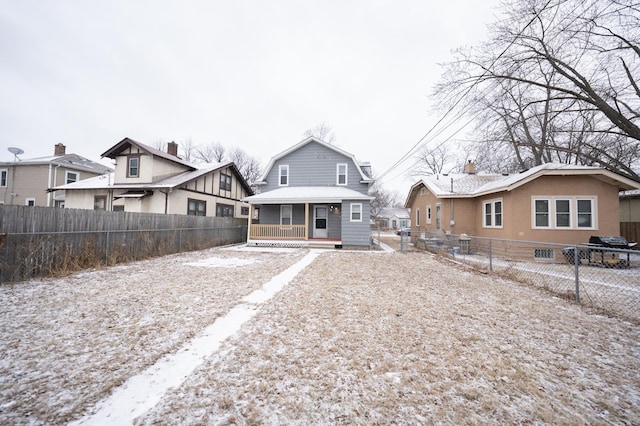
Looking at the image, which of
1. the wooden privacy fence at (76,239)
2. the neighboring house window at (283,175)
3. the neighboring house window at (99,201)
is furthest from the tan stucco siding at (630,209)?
the neighboring house window at (99,201)

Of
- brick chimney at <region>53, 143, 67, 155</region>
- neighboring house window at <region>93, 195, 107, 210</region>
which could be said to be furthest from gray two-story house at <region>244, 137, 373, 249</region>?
brick chimney at <region>53, 143, 67, 155</region>

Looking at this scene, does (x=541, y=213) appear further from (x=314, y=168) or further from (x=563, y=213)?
(x=314, y=168)

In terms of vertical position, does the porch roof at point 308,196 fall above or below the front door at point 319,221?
above

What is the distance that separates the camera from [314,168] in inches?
630

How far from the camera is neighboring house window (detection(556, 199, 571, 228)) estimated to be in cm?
1042

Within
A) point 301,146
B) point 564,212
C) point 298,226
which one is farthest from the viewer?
point 301,146

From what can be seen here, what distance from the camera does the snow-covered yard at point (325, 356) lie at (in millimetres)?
2018

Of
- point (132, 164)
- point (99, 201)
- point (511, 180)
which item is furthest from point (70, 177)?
point (511, 180)

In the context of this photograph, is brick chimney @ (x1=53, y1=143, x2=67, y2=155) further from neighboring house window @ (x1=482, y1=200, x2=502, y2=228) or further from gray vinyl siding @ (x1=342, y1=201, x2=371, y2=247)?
neighboring house window @ (x1=482, y1=200, x2=502, y2=228)

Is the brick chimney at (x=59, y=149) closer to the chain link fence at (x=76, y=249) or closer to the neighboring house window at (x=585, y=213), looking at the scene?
the chain link fence at (x=76, y=249)

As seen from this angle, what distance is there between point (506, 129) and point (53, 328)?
608 inches

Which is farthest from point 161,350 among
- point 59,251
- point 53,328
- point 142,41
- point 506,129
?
point 142,41

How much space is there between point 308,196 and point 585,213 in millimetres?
12314

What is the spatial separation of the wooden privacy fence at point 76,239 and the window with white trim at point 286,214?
5491 mm
